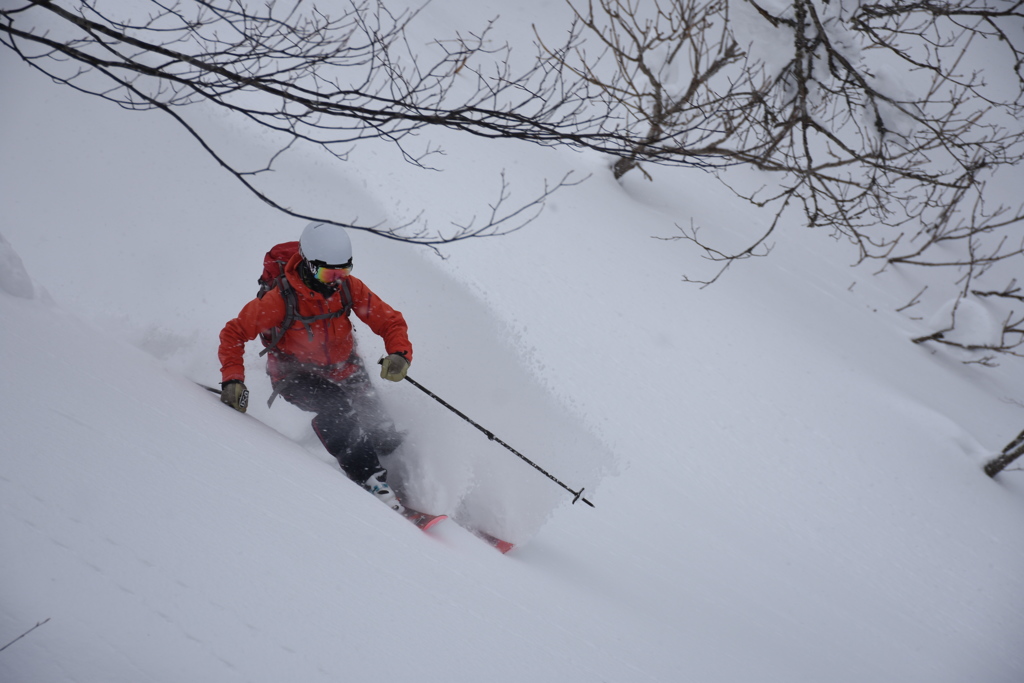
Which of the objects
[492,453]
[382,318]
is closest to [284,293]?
[382,318]

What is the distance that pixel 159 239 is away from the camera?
638 centimetres

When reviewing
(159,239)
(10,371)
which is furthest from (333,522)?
(159,239)

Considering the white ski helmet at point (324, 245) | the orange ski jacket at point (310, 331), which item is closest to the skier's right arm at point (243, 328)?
the orange ski jacket at point (310, 331)

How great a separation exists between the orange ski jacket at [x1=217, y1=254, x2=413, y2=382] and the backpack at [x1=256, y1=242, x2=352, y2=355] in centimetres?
2

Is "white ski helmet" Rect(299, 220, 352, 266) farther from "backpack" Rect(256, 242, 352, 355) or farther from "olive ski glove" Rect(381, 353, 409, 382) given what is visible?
"olive ski glove" Rect(381, 353, 409, 382)

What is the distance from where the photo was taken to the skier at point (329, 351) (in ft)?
11.1

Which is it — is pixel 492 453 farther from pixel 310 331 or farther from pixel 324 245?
pixel 324 245

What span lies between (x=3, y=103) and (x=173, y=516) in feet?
26.8

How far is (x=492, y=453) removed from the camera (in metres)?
4.64

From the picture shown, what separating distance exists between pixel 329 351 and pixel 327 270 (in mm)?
760

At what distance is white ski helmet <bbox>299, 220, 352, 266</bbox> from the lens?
3.27 meters

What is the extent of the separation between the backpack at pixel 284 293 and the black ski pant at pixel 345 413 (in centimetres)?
42

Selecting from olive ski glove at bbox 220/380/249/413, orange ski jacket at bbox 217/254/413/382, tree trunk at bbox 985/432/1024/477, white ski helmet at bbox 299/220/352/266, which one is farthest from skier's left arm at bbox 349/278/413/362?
tree trunk at bbox 985/432/1024/477

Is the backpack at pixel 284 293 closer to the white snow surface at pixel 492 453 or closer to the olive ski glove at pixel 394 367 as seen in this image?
the olive ski glove at pixel 394 367
